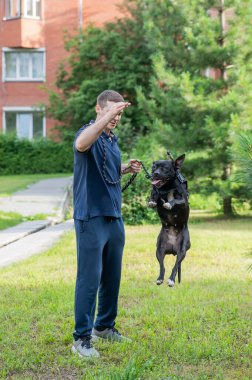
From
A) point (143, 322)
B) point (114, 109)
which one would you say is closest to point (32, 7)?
point (143, 322)

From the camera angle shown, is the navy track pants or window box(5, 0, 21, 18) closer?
the navy track pants

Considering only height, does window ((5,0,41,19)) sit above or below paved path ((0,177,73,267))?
above

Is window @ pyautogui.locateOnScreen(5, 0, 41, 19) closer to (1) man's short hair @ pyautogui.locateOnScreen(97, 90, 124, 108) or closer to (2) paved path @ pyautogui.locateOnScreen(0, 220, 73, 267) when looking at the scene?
(2) paved path @ pyautogui.locateOnScreen(0, 220, 73, 267)

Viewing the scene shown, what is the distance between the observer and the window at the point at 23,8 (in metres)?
40.0

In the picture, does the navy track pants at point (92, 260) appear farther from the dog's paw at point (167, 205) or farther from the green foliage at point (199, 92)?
the green foliage at point (199, 92)

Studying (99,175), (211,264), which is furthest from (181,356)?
(211,264)

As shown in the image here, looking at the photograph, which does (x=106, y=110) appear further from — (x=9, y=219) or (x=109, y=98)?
(x=9, y=219)

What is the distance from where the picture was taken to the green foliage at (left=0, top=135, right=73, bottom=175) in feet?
124

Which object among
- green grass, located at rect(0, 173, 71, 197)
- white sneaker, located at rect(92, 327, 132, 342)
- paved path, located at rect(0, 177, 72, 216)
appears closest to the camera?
white sneaker, located at rect(92, 327, 132, 342)

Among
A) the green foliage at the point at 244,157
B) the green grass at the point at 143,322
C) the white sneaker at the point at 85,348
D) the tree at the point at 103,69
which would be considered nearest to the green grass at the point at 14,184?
the tree at the point at 103,69

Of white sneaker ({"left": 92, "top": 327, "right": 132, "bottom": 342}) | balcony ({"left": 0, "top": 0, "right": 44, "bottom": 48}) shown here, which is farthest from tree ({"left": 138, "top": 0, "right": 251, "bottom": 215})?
balcony ({"left": 0, "top": 0, "right": 44, "bottom": 48})

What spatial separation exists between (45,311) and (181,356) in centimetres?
216

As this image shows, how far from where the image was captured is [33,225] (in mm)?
17000

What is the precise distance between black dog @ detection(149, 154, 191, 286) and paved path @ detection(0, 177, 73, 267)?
24.3 ft
